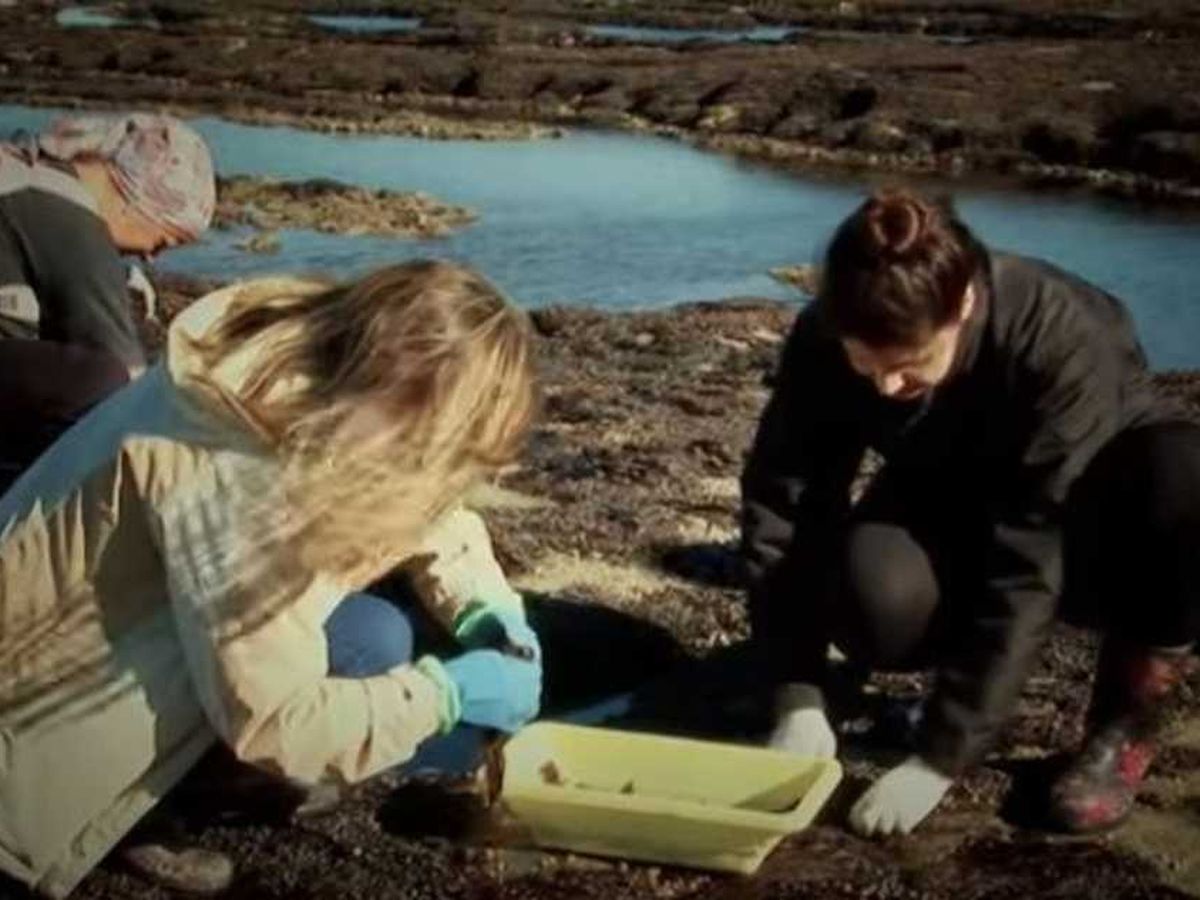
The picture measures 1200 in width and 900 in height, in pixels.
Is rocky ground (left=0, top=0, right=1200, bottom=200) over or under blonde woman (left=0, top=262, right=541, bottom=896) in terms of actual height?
under

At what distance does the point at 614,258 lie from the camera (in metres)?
14.5

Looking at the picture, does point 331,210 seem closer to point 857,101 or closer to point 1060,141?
point 1060,141

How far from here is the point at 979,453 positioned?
3.50m

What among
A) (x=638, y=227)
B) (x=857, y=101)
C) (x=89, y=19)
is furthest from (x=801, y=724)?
(x=89, y=19)

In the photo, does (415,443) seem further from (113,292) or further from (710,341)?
(710,341)

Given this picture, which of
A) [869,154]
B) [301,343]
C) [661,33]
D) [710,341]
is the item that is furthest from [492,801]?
[661,33]

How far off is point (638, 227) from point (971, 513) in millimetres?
12879

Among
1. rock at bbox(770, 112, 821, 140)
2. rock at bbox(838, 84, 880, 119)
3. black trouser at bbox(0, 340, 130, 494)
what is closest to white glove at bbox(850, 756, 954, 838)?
black trouser at bbox(0, 340, 130, 494)

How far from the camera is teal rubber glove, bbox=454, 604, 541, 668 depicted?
3145 mm

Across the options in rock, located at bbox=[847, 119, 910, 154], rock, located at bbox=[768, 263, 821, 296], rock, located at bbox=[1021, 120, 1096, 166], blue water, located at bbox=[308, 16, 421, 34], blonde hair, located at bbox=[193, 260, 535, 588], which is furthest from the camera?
blue water, located at bbox=[308, 16, 421, 34]

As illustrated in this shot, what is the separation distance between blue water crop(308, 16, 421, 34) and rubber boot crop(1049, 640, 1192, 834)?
37618 mm

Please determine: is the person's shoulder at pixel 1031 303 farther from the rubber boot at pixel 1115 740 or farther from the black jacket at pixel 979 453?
the rubber boot at pixel 1115 740

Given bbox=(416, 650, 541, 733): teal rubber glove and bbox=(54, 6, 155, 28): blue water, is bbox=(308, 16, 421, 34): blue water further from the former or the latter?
bbox=(416, 650, 541, 733): teal rubber glove

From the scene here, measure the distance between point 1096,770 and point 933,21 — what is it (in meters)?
40.3
